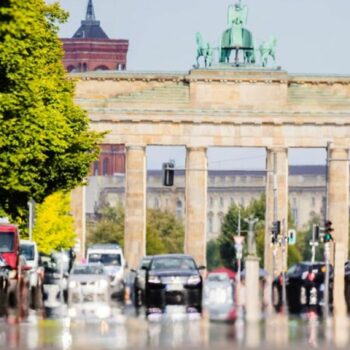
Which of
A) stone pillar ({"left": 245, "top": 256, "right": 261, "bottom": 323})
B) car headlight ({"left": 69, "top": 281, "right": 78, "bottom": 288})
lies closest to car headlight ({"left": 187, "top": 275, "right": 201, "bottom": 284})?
stone pillar ({"left": 245, "top": 256, "right": 261, "bottom": 323})

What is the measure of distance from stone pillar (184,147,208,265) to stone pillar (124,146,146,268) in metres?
3.20

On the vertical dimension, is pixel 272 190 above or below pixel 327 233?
above

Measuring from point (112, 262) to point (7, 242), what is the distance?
25290 mm

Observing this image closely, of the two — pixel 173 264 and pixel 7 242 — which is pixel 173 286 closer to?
pixel 173 264

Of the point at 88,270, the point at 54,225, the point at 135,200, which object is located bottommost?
the point at 88,270

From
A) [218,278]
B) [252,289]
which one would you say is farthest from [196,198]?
[252,289]

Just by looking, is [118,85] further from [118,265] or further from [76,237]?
[118,265]

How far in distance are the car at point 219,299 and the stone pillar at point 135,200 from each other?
168 feet

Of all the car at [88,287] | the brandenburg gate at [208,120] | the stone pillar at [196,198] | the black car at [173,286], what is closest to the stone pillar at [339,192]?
the brandenburg gate at [208,120]

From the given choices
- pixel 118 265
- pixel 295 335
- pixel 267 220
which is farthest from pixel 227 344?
pixel 267 220

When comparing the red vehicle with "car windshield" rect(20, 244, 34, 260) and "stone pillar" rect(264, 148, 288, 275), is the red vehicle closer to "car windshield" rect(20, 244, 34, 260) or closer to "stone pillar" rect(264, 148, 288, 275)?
"car windshield" rect(20, 244, 34, 260)

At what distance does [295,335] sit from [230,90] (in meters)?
105

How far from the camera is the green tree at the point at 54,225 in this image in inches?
6384

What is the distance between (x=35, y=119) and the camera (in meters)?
77.8
